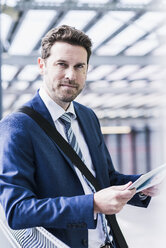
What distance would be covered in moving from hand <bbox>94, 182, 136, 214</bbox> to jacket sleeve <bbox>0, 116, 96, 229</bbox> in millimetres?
37

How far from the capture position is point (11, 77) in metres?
13.1

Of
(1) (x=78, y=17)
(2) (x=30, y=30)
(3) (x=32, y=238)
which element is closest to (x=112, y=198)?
(3) (x=32, y=238)

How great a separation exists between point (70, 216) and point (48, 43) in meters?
0.81

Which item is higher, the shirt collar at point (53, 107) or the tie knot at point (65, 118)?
the shirt collar at point (53, 107)

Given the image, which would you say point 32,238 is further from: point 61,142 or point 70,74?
point 70,74

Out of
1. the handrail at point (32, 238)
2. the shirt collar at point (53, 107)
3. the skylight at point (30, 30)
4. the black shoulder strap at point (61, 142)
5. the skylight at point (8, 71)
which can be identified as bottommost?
the handrail at point (32, 238)

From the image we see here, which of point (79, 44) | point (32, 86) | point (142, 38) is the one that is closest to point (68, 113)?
point (79, 44)

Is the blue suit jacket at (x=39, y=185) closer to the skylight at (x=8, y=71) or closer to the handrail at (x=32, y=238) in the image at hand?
the handrail at (x=32, y=238)

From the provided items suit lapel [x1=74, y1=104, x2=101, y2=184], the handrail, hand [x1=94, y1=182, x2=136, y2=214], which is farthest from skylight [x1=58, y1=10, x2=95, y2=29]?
hand [x1=94, y1=182, x2=136, y2=214]

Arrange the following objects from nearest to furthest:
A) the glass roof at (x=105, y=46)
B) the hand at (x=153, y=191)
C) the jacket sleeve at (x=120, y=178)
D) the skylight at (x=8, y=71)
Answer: the hand at (x=153, y=191)
the jacket sleeve at (x=120, y=178)
the glass roof at (x=105, y=46)
the skylight at (x=8, y=71)

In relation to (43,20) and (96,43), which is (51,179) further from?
(96,43)

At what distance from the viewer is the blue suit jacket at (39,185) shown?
4.99 ft

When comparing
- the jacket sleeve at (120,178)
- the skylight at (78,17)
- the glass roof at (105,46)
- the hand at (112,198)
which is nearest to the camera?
the hand at (112,198)

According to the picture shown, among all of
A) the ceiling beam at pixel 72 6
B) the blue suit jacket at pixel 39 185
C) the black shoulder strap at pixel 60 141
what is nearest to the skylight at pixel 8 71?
the ceiling beam at pixel 72 6
